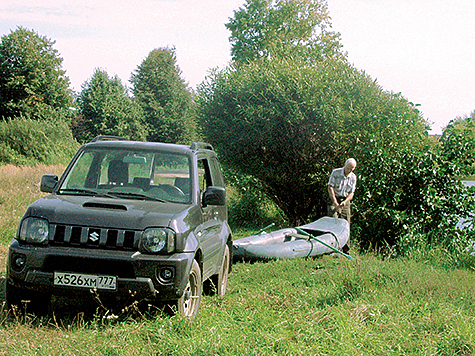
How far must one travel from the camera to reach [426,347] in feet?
15.2

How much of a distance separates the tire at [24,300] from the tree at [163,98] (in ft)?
191

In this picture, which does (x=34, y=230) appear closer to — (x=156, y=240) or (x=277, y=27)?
(x=156, y=240)

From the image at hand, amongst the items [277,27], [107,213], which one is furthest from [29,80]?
[107,213]

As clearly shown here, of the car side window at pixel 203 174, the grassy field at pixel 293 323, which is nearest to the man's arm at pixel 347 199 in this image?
the grassy field at pixel 293 323

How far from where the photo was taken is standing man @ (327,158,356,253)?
11.9 meters

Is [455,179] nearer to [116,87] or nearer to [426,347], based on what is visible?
[426,347]

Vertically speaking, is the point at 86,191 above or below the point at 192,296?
above

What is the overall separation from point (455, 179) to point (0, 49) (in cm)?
4422

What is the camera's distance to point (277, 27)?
1628 inches

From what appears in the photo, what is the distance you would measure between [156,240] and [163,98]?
2628 inches

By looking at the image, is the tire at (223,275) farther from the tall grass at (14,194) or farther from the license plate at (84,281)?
the tall grass at (14,194)

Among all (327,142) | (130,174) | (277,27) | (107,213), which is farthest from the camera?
(277,27)

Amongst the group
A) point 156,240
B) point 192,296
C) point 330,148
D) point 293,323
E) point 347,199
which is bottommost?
point 293,323

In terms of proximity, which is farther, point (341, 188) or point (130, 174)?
point (341, 188)
